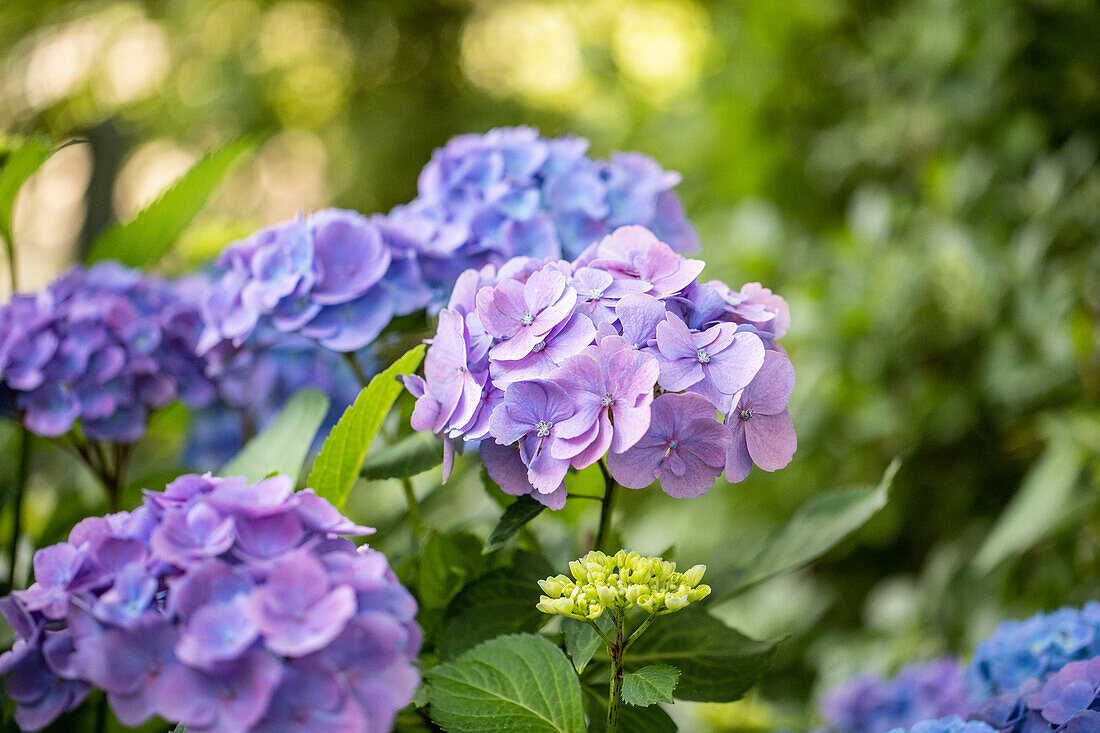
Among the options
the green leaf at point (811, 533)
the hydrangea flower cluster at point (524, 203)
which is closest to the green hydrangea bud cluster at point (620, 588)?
the green leaf at point (811, 533)

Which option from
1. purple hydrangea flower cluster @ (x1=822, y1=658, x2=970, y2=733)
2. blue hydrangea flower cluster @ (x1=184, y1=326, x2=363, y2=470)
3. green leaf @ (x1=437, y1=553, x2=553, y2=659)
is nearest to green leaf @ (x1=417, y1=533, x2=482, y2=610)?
green leaf @ (x1=437, y1=553, x2=553, y2=659)

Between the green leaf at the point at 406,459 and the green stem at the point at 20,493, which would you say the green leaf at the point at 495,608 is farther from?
the green stem at the point at 20,493

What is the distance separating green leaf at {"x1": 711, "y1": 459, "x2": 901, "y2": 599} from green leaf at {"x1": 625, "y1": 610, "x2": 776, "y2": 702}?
0.05 metres

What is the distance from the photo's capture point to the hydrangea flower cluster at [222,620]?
1.06 ft

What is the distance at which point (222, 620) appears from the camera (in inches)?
13.1

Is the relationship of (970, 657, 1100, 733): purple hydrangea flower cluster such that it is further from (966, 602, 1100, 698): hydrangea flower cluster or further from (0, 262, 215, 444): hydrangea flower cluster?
(0, 262, 215, 444): hydrangea flower cluster

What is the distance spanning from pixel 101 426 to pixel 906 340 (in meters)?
1.08

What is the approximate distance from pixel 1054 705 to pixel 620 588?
0.27 m

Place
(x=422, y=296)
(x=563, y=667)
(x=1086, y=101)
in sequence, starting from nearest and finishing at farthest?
1. (x=563, y=667)
2. (x=422, y=296)
3. (x=1086, y=101)

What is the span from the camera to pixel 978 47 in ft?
4.28

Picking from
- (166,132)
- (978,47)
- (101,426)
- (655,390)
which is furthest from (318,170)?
(655,390)

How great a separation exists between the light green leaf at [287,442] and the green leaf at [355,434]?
0.04 m

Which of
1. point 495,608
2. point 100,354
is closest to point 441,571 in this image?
point 495,608

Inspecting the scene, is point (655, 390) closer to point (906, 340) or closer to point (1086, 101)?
point (906, 340)
